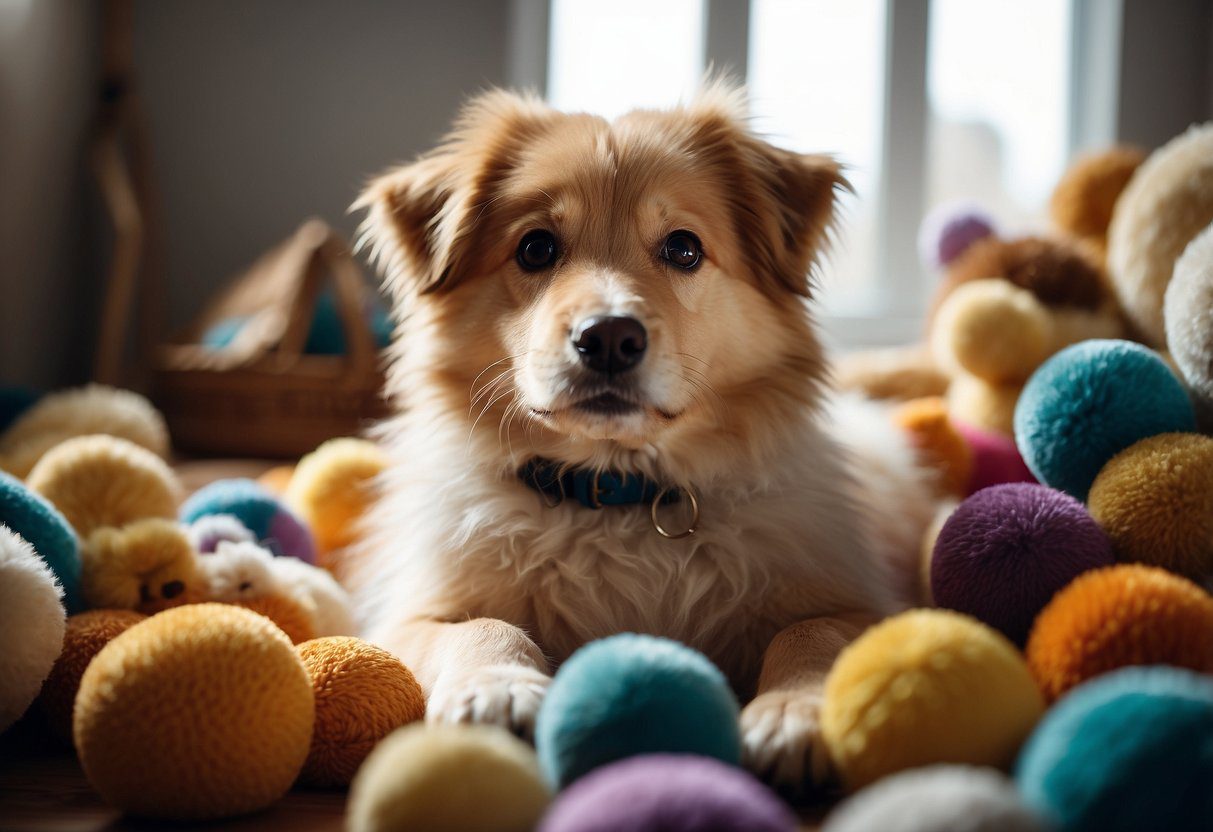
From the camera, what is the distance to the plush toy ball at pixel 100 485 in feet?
5.50

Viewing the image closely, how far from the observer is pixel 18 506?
139 centimetres

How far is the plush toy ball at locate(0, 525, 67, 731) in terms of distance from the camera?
1.12 meters

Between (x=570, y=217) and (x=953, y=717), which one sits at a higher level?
(x=570, y=217)

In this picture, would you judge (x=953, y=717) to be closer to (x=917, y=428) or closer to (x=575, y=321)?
(x=575, y=321)

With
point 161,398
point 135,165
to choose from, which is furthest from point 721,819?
point 135,165

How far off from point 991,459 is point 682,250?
1.13m


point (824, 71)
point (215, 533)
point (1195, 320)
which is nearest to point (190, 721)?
point (215, 533)

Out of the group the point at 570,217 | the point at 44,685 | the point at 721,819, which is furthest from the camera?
the point at 570,217

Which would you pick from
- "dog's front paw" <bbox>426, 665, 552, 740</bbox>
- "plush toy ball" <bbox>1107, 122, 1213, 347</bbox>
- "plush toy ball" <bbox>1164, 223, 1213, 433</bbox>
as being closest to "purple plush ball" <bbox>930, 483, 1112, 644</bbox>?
"plush toy ball" <bbox>1164, 223, 1213, 433</bbox>

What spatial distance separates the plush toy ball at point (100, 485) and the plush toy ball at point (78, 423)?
0.40m

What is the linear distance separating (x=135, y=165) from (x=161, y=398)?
3.72 ft

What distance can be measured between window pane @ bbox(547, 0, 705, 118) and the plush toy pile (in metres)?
3.01

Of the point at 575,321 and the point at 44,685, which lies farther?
the point at 575,321

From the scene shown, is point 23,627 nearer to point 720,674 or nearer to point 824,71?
point 720,674
